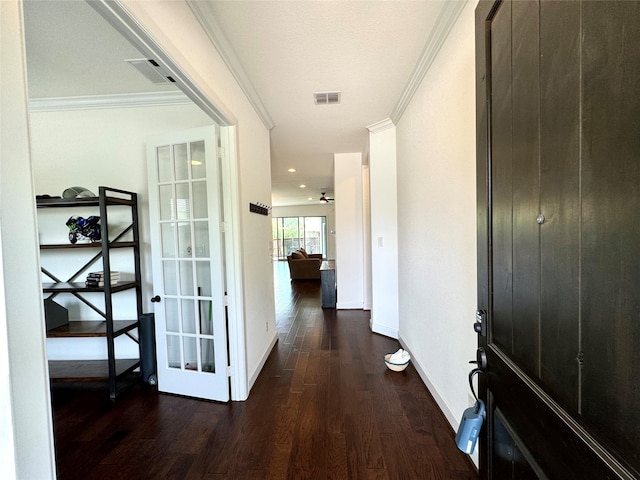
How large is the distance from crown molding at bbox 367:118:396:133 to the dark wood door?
246cm

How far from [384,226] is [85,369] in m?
3.34

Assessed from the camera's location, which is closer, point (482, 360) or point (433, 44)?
point (482, 360)

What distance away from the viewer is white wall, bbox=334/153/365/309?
4.72 metres

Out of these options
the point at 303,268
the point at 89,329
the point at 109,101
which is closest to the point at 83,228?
the point at 89,329

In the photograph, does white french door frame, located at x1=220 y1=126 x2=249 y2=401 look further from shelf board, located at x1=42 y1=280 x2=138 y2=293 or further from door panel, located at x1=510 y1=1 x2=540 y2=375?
door panel, located at x1=510 y1=1 x2=540 y2=375

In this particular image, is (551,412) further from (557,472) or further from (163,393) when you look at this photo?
(163,393)

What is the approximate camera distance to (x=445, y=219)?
1.91 metres

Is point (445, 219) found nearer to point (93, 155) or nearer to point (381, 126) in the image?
point (381, 126)

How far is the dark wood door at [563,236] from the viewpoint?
0.47 m

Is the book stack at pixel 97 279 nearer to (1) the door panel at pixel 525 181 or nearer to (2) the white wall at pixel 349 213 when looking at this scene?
(1) the door panel at pixel 525 181

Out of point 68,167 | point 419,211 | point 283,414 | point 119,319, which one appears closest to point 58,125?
point 68,167

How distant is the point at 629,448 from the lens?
1.56 ft

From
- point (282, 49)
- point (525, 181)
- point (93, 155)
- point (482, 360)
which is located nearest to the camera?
point (525, 181)

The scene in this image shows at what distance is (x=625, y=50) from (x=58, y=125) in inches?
145
